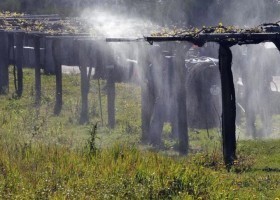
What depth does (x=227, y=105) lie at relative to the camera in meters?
15.2

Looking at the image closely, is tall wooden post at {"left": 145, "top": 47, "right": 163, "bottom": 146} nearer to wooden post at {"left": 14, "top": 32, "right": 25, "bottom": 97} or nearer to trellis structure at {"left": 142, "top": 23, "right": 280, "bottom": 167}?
trellis structure at {"left": 142, "top": 23, "right": 280, "bottom": 167}

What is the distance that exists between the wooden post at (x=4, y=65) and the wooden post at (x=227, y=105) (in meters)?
11.7

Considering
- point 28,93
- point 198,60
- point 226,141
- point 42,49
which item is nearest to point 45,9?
point 42,49

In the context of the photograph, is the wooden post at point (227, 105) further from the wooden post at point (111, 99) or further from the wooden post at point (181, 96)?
the wooden post at point (111, 99)

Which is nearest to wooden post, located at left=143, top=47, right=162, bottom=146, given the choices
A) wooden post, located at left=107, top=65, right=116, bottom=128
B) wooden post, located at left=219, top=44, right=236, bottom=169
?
wooden post, located at left=107, top=65, right=116, bottom=128

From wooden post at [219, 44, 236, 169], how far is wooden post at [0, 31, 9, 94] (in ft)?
38.5

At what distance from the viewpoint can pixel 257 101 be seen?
2277cm

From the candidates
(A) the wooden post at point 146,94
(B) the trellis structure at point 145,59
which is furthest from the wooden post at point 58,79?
(A) the wooden post at point 146,94

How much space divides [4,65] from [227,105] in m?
12.6

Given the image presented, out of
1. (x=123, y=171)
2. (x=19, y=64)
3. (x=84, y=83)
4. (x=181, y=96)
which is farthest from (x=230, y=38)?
(x=19, y=64)

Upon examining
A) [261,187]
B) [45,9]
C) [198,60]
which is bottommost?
[261,187]

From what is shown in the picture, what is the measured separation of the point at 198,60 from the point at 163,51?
3.04 meters

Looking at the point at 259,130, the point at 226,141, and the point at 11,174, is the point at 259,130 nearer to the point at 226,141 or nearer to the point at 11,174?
the point at 226,141

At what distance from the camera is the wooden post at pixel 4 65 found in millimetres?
25641
